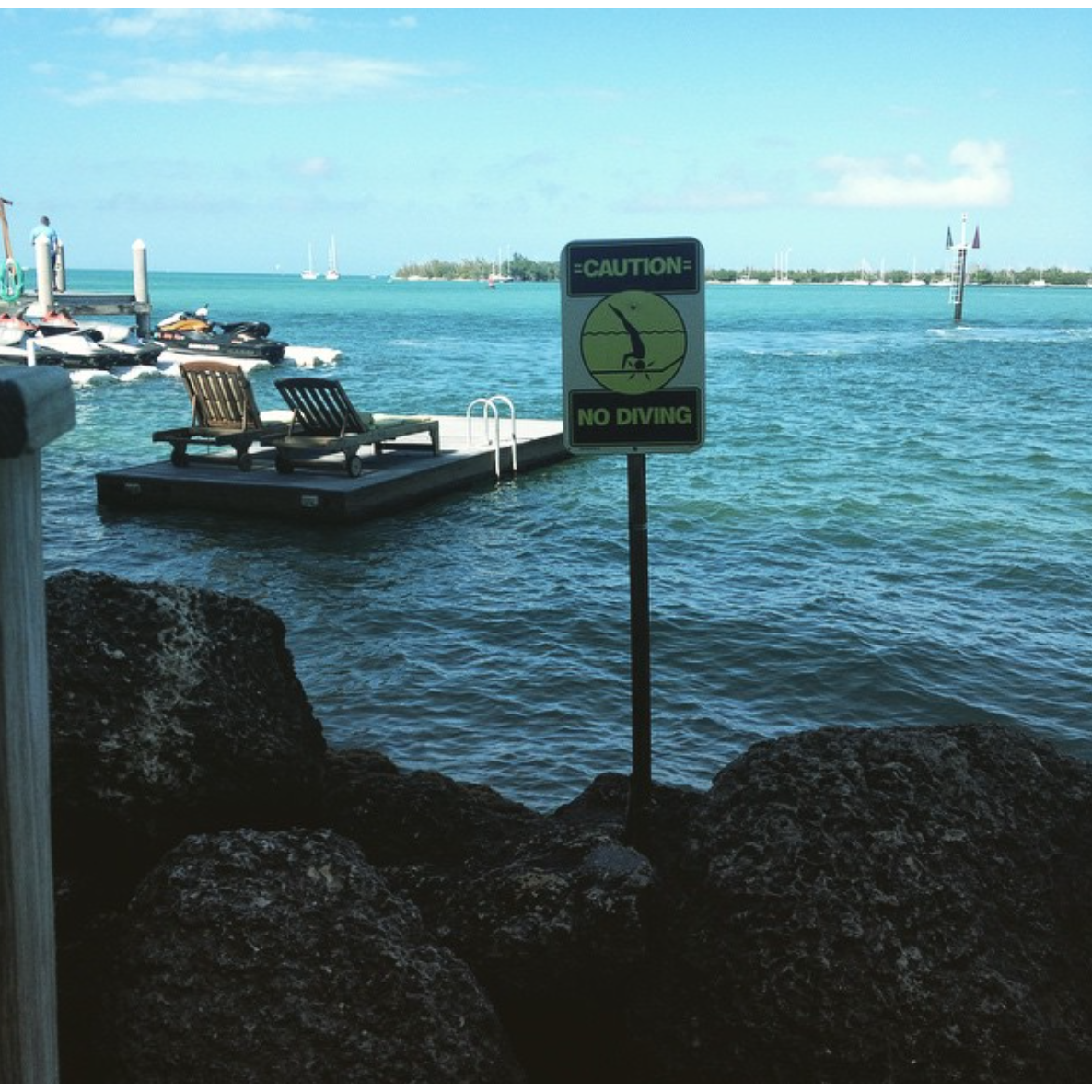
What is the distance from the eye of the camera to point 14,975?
2.14m

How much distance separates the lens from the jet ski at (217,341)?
1896 inches

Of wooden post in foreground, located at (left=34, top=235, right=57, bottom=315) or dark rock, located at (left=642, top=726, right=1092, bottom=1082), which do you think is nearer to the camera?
dark rock, located at (left=642, top=726, right=1092, bottom=1082)

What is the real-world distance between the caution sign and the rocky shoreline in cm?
123

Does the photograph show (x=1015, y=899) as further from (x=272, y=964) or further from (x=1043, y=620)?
(x=1043, y=620)

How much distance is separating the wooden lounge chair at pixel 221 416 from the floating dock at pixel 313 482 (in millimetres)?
392

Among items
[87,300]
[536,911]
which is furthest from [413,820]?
[87,300]

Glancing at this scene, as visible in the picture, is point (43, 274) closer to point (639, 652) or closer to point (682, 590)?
point (682, 590)

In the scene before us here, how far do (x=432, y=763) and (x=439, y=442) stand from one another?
13296 millimetres

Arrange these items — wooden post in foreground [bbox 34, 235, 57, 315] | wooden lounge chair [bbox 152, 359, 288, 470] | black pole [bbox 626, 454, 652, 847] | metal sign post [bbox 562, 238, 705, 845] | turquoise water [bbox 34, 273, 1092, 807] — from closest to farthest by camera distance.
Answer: metal sign post [bbox 562, 238, 705, 845] → black pole [bbox 626, 454, 652, 847] → turquoise water [bbox 34, 273, 1092, 807] → wooden lounge chair [bbox 152, 359, 288, 470] → wooden post in foreground [bbox 34, 235, 57, 315]

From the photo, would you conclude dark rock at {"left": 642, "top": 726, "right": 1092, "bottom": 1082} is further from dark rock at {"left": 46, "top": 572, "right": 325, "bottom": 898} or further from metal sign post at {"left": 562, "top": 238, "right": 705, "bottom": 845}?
dark rock at {"left": 46, "top": 572, "right": 325, "bottom": 898}

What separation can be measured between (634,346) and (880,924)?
2.13 m

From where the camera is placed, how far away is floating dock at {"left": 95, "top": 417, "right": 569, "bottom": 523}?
1805 cm

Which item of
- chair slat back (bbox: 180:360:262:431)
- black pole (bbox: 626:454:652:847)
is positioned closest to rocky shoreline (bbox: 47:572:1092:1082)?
black pole (bbox: 626:454:652:847)

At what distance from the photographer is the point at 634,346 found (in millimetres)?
4797
